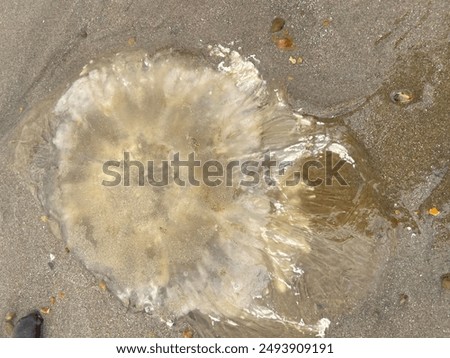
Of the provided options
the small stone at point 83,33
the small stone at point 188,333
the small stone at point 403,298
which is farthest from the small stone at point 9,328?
the small stone at point 403,298

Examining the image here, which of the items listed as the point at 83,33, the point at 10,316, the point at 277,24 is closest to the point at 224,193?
the point at 277,24

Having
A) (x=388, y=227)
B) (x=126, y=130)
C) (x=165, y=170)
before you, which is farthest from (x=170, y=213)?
(x=388, y=227)

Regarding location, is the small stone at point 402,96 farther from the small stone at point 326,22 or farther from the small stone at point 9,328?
the small stone at point 9,328

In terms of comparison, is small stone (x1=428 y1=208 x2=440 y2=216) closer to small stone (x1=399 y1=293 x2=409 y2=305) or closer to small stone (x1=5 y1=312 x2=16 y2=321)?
small stone (x1=399 y1=293 x2=409 y2=305)

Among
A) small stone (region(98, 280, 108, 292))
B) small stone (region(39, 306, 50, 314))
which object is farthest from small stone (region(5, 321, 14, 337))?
small stone (region(98, 280, 108, 292))

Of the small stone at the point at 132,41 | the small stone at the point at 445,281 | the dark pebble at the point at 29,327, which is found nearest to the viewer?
the small stone at the point at 445,281
